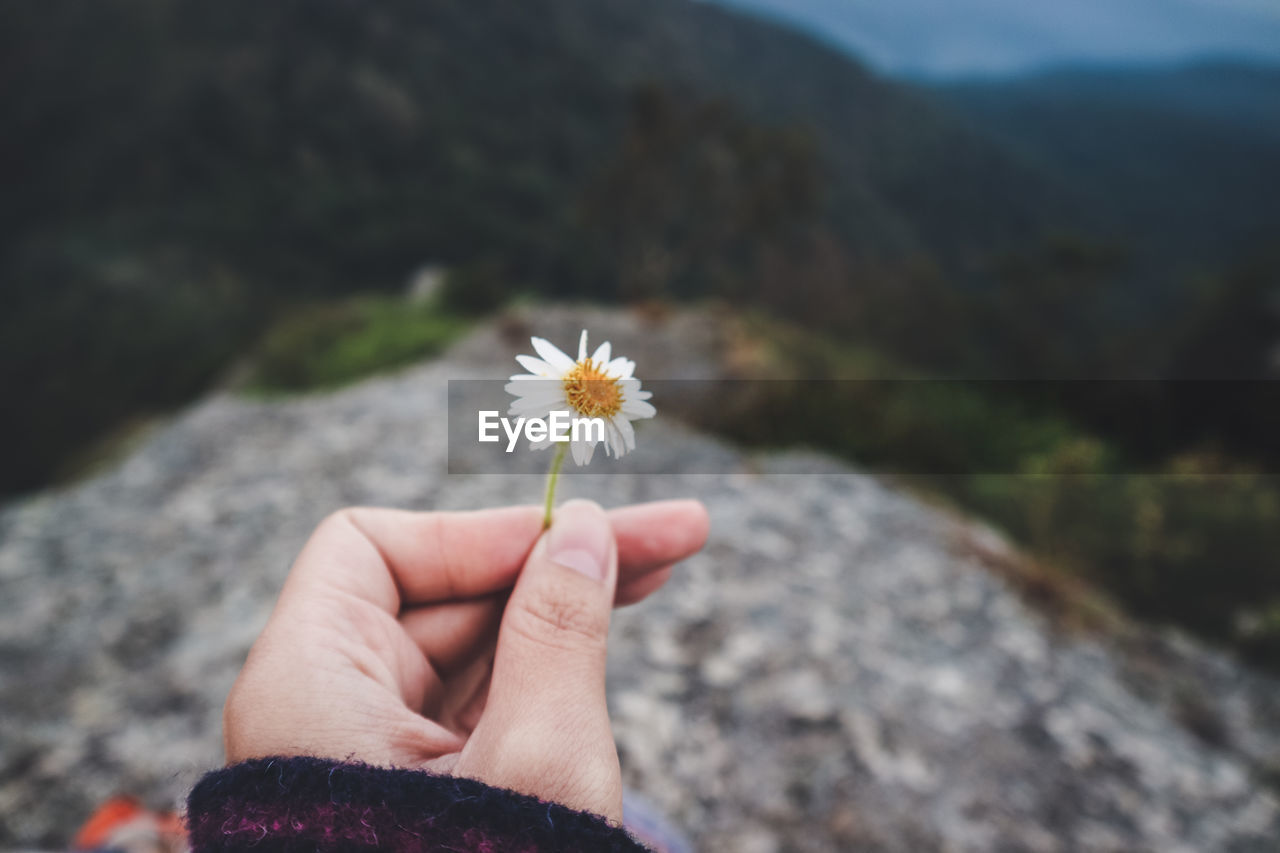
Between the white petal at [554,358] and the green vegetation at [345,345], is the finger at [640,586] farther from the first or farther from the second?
the green vegetation at [345,345]

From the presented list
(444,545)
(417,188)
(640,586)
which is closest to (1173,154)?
(417,188)

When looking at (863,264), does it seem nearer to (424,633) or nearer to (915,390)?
(915,390)

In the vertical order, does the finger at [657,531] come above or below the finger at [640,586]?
above

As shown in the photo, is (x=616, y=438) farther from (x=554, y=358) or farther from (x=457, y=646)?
(x=457, y=646)

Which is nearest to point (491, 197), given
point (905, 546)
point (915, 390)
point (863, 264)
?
point (863, 264)

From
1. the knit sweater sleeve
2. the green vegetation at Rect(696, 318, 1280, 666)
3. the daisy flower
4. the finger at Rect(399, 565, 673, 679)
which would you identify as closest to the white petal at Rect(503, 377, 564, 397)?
the daisy flower

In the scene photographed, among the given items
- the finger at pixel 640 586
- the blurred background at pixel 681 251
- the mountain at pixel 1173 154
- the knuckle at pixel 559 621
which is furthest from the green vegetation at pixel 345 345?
the mountain at pixel 1173 154
